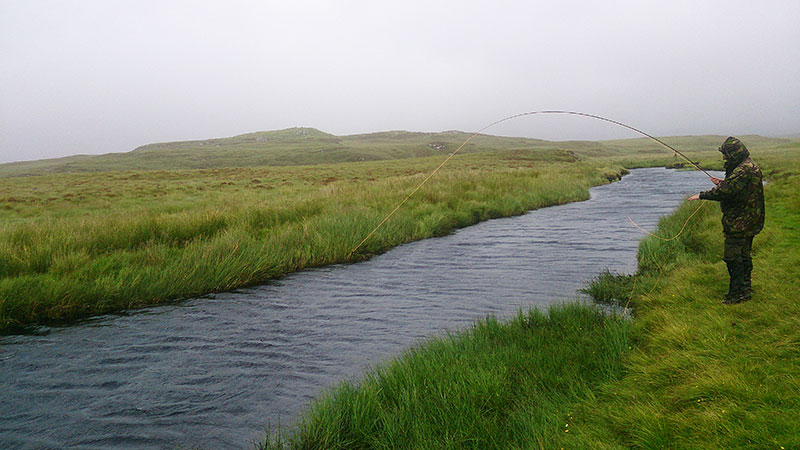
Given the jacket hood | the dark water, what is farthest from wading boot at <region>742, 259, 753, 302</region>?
the dark water

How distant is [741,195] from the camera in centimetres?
568

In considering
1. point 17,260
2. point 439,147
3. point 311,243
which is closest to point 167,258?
point 17,260

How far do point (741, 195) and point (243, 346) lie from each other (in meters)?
7.02

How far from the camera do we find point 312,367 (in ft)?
19.7

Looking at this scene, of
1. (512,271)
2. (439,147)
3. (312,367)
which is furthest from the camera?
(439,147)

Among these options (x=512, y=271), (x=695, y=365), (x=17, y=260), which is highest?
(x=17, y=260)

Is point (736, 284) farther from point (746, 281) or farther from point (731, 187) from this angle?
point (731, 187)

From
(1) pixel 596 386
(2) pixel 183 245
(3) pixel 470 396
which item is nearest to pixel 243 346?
(3) pixel 470 396

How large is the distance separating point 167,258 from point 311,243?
362 cm

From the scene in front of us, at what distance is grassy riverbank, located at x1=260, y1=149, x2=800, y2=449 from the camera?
3.40m

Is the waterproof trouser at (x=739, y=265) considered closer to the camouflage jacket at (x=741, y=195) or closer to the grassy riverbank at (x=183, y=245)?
the camouflage jacket at (x=741, y=195)

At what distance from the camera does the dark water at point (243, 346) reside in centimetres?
481

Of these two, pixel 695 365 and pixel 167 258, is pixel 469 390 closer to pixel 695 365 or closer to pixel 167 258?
pixel 695 365

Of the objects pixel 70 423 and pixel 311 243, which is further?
pixel 311 243
